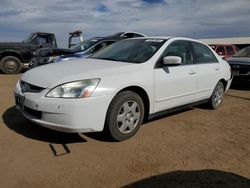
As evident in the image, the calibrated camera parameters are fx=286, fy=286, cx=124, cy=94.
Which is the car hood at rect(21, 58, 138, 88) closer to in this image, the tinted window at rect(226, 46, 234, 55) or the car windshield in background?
the car windshield in background

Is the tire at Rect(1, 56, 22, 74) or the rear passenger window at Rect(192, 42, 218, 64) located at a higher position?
the rear passenger window at Rect(192, 42, 218, 64)

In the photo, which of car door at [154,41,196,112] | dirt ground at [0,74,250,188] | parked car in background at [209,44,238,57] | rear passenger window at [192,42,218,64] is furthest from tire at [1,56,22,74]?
car door at [154,41,196,112]

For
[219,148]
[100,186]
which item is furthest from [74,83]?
[219,148]

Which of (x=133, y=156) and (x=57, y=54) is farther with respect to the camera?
(x=57, y=54)

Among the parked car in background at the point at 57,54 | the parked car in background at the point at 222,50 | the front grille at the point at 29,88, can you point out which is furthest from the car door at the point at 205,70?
the parked car in background at the point at 222,50

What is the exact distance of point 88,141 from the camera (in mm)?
4066

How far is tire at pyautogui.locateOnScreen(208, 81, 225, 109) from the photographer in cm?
608

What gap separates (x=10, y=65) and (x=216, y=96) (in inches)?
394

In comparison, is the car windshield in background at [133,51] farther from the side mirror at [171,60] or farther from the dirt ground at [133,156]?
the dirt ground at [133,156]

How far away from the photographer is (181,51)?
5219mm

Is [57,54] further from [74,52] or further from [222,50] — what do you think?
[222,50]

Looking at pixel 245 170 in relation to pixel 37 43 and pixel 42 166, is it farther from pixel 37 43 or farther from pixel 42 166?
pixel 37 43

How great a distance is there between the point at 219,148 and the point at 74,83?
7.18 feet

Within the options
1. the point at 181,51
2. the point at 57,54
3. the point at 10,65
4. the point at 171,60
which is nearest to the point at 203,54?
the point at 181,51
